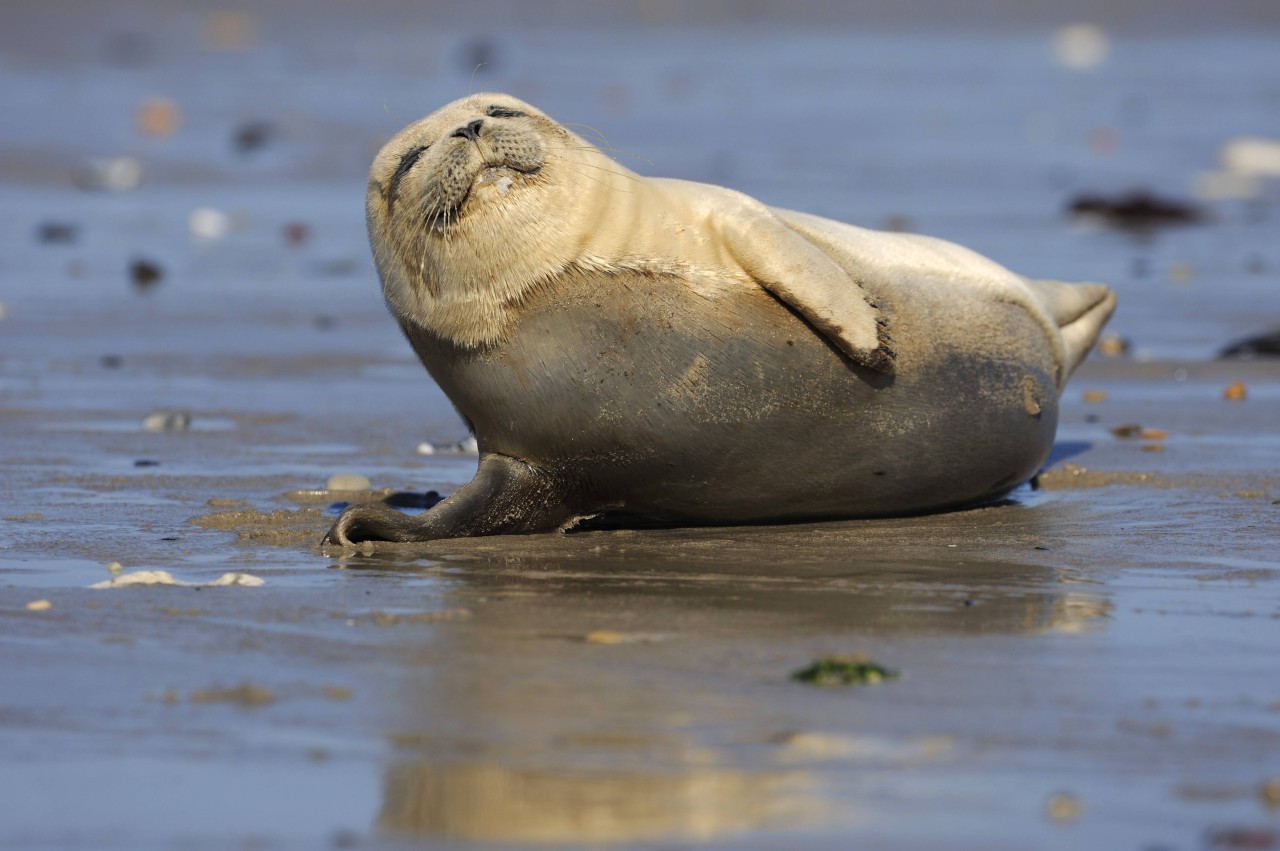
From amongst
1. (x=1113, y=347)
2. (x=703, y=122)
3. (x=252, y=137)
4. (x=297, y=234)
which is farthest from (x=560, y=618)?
(x=703, y=122)

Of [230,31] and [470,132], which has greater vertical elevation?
[230,31]

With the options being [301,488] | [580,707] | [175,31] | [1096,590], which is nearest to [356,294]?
[301,488]

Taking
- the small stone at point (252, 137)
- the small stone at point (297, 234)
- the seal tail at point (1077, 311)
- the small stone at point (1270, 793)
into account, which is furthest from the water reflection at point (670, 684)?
the small stone at point (252, 137)

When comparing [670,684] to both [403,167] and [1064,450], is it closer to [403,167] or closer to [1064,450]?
[403,167]

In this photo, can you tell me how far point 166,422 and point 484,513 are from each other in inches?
100.0

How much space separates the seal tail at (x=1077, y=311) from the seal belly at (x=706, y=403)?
3.76ft

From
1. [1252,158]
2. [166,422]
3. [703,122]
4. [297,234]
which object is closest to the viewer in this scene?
[166,422]

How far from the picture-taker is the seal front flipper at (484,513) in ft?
20.0

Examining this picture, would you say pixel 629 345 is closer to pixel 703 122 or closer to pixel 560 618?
pixel 560 618

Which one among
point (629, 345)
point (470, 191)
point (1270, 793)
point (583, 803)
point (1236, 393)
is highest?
point (470, 191)

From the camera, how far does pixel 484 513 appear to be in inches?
251

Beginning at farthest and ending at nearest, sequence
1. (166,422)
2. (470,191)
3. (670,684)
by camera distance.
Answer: (166,422) < (470,191) < (670,684)

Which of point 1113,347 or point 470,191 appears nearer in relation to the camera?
point 470,191

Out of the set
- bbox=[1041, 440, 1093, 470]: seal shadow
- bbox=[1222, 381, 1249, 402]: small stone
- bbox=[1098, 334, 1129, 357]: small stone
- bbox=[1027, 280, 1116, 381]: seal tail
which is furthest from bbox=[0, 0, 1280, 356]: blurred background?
bbox=[1041, 440, 1093, 470]: seal shadow
